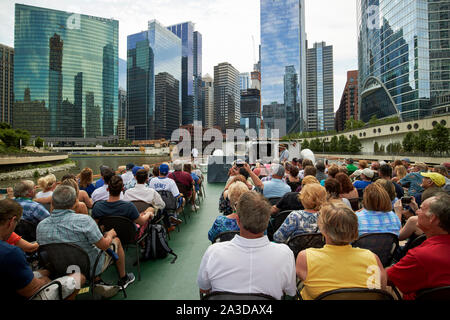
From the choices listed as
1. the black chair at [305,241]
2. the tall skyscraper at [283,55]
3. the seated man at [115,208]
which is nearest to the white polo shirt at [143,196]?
the seated man at [115,208]

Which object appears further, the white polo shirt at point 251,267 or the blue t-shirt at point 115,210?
the blue t-shirt at point 115,210

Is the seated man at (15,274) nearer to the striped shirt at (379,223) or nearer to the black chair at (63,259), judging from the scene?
the black chair at (63,259)

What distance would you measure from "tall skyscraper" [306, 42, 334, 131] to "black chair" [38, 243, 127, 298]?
466 feet

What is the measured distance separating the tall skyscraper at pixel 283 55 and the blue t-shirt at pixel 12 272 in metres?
105

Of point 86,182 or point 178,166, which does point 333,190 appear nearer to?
point 178,166

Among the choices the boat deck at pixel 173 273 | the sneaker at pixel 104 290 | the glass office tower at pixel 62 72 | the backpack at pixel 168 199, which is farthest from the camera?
the glass office tower at pixel 62 72

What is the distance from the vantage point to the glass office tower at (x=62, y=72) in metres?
91.2

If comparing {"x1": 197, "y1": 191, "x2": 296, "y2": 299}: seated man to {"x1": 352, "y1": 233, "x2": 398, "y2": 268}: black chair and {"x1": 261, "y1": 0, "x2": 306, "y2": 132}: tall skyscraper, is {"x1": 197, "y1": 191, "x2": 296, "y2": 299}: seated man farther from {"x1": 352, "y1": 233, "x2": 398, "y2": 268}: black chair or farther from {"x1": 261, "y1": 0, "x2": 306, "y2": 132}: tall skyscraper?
{"x1": 261, "y1": 0, "x2": 306, "y2": 132}: tall skyscraper

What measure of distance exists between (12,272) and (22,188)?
5.06 feet

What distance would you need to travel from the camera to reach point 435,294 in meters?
1.36

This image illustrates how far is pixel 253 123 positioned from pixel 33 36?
348 ft

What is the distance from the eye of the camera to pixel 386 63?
191 feet

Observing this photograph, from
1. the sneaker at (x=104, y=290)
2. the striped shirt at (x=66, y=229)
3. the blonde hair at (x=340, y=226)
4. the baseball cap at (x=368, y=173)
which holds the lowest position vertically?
the sneaker at (x=104, y=290)

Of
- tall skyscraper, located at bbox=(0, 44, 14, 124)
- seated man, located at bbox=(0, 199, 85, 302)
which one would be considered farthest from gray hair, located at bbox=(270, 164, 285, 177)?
tall skyscraper, located at bbox=(0, 44, 14, 124)
